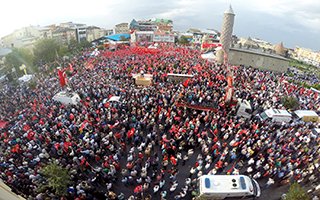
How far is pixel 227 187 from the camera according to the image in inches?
425

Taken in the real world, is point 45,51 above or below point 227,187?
above

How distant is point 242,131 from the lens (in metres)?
15.5

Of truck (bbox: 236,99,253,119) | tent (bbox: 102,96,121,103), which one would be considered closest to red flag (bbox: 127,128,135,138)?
tent (bbox: 102,96,121,103)

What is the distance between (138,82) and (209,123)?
12.1 m

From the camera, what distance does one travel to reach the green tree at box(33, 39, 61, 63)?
44469mm

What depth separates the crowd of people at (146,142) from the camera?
12.0 metres

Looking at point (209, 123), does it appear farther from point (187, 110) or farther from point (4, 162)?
point (4, 162)

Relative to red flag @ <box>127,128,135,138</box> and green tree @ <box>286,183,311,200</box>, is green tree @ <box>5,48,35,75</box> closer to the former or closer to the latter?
red flag @ <box>127,128,135,138</box>

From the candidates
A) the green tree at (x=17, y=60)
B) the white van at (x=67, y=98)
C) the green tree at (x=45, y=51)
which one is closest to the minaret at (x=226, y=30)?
the white van at (x=67, y=98)

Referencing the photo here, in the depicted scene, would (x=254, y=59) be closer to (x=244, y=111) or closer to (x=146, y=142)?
(x=244, y=111)

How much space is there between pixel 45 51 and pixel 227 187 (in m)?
48.4

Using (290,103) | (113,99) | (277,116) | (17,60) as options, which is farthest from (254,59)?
(17,60)

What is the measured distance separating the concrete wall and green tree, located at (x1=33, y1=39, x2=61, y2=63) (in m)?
40.9

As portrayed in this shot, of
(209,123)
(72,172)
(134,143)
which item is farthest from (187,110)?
(72,172)
